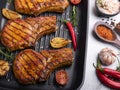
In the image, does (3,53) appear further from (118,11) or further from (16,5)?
(118,11)

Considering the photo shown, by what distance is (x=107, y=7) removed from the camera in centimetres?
277

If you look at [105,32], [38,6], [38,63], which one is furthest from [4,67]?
[105,32]

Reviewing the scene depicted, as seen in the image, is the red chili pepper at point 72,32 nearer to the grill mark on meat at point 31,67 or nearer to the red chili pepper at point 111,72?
the red chili pepper at point 111,72

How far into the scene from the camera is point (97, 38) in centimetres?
273

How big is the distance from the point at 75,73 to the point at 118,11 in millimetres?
774

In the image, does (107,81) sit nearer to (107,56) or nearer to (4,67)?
(107,56)

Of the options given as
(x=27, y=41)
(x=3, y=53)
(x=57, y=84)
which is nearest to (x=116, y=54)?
(x=57, y=84)

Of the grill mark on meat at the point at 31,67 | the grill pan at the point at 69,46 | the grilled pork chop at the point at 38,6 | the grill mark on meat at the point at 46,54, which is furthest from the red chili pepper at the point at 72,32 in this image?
the grill mark on meat at the point at 31,67

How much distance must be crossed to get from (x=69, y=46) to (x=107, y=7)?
55cm

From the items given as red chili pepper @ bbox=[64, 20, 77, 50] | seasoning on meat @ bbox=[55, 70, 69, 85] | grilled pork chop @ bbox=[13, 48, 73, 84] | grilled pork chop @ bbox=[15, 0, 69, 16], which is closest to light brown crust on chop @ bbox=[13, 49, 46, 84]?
grilled pork chop @ bbox=[13, 48, 73, 84]

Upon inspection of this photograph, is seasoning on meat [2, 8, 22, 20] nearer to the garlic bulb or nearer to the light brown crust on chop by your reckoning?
the light brown crust on chop

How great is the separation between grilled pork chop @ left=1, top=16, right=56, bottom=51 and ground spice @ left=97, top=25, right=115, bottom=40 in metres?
0.43

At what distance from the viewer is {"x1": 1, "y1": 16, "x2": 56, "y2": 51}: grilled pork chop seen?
8.16 feet

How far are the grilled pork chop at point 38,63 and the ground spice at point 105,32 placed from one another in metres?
0.41
